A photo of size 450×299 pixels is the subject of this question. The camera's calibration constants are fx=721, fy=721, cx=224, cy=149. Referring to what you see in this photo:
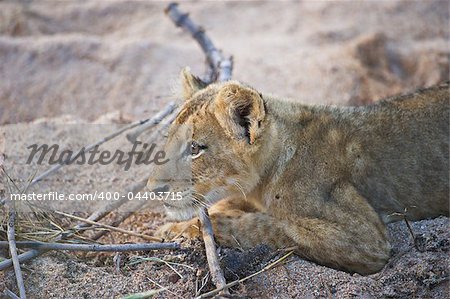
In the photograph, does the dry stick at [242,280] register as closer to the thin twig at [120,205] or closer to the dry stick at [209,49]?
the thin twig at [120,205]

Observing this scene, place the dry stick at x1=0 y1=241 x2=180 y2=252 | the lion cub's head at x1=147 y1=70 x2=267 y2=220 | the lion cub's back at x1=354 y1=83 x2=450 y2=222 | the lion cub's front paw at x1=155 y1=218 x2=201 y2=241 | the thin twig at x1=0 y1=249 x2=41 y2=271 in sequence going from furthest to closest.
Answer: the lion cub's back at x1=354 y1=83 x2=450 y2=222 < the lion cub's front paw at x1=155 y1=218 x2=201 y2=241 < the lion cub's head at x1=147 y1=70 x2=267 y2=220 < the dry stick at x1=0 y1=241 x2=180 y2=252 < the thin twig at x1=0 y1=249 x2=41 y2=271

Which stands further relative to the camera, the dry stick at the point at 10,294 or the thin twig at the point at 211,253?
the thin twig at the point at 211,253

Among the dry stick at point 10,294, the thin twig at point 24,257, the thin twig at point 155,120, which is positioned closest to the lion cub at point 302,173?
the thin twig at point 155,120

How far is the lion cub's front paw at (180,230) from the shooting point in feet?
15.4

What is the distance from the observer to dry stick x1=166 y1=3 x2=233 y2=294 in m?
4.13

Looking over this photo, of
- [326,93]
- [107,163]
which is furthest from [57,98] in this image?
[326,93]

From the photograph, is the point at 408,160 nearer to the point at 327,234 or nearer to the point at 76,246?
the point at 327,234

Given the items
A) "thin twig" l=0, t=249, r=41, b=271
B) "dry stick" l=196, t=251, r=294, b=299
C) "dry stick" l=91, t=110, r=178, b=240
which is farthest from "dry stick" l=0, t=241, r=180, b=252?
"dry stick" l=196, t=251, r=294, b=299

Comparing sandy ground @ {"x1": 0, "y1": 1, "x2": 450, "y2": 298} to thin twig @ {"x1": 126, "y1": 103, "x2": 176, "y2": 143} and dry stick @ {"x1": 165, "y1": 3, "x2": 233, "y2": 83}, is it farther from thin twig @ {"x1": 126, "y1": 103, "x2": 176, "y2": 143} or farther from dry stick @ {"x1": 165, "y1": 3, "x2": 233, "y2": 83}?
dry stick @ {"x1": 165, "y1": 3, "x2": 233, "y2": 83}

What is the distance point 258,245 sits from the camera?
179 inches

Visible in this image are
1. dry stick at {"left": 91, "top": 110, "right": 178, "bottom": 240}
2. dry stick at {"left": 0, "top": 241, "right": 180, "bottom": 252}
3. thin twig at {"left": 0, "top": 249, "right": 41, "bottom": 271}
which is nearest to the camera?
thin twig at {"left": 0, "top": 249, "right": 41, "bottom": 271}

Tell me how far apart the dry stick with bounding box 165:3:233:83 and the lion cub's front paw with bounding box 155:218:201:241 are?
1608mm

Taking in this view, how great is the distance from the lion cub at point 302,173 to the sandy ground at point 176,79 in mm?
191

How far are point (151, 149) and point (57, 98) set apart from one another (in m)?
2.73
